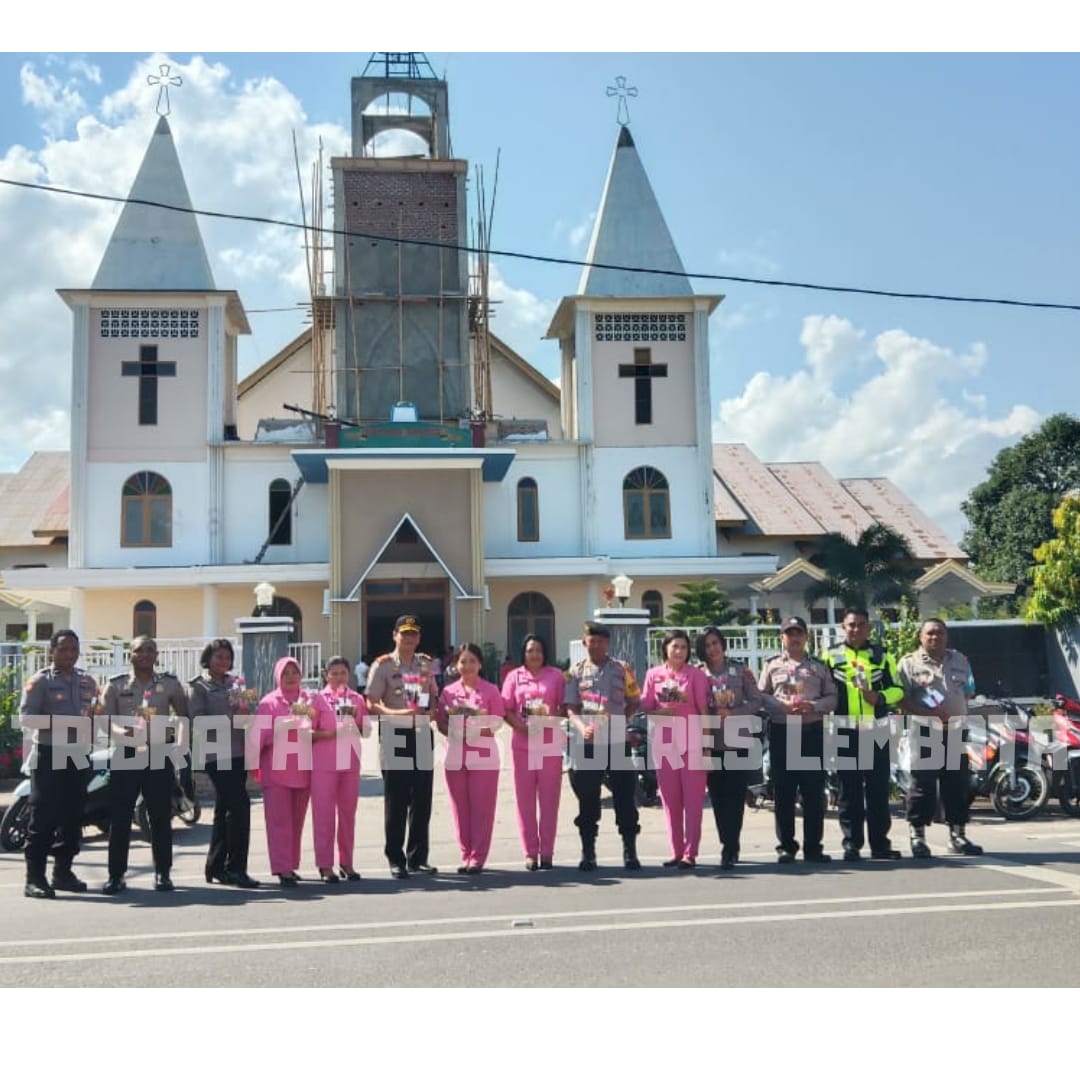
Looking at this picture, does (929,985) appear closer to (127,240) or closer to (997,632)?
(997,632)

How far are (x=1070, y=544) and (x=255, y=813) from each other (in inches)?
407

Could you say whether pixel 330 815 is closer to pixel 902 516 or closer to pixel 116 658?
pixel 116 658

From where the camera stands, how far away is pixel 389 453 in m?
25.7

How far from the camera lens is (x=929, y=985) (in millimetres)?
5238

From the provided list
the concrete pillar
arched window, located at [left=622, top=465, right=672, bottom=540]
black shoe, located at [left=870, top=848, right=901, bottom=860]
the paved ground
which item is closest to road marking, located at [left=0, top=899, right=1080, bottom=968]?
the paved ground

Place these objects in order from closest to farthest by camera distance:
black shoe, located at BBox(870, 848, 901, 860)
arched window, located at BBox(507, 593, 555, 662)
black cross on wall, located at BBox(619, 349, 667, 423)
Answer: black shoe, located at BBox(870, 848, 901, 860), arched window, located at BBox(507, 593, 555, 662), black cross on wall, located at BBox(619, 349, 667, 423)

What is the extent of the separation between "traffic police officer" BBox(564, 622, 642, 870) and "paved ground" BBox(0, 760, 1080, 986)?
0.98ft

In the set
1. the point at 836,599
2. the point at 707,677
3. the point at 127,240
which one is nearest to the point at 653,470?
the point at 836,599

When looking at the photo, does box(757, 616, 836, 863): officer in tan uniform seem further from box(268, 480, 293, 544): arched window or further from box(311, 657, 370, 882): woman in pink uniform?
box(268, 480, 293, 544): arched window

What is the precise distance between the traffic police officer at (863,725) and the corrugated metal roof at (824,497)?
24817 millimetres

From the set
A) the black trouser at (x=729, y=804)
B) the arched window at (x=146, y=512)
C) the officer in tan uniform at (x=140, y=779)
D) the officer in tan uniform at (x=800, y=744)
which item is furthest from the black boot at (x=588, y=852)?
the arched window at (x=146, y=512)

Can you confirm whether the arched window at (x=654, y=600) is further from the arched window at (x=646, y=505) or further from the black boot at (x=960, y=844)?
the black boot at (x=960, y=844)

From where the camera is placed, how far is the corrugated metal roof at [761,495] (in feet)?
108

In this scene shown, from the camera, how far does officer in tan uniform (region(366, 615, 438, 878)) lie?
8.62 meters
